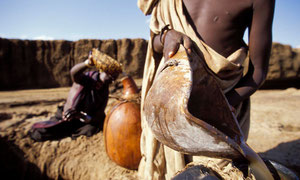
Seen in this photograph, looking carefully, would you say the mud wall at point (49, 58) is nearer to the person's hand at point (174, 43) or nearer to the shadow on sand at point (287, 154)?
the shadow on sand at point (287, 154)

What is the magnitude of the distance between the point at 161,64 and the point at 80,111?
6.09 feet

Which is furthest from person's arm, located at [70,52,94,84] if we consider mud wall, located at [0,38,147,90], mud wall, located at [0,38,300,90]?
mud wall, located at [0,38,147,90]

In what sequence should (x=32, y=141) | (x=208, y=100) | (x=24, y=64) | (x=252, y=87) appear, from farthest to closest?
(x=24, y=64), (x=32, y=141), (x=252, y=87), (x=208, y=100)

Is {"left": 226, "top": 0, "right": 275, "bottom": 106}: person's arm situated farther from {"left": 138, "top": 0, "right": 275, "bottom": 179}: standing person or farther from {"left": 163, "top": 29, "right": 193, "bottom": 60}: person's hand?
{"left": 163, "top": 29, "right": 193, "bottom": 60}: person's hand

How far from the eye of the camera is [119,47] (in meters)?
7.26

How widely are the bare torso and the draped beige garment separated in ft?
0.22

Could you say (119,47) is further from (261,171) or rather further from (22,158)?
(261,171)

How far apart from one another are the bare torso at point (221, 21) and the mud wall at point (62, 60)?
5911 mm

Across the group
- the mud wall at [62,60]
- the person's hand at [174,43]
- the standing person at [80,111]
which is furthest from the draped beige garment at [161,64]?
the mud wall at [62,60]

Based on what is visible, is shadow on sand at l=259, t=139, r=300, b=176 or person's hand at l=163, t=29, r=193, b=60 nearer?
person's hand at l=163, t=29, r=193, b=60

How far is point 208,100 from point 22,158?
244cm

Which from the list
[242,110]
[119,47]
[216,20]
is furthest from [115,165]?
[119,47]

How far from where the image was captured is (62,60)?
7.07m

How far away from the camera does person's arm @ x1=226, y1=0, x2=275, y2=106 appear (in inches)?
31.8
